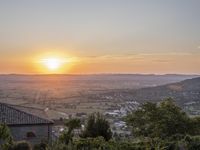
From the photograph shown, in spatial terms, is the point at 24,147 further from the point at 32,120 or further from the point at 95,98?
the point at 95,98

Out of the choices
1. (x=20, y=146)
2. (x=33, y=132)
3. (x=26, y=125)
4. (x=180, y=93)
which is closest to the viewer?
(x=20, y=146)

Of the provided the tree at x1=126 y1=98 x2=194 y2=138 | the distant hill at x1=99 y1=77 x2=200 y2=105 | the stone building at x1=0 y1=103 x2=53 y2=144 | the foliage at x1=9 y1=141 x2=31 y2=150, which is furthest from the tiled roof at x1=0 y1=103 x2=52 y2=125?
the distant hill at x1=99 y1=77 x2=200 y2=105

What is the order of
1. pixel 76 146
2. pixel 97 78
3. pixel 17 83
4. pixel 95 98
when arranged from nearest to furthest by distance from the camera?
pixel 76 146, pixel 95 98, pixel 17 83, pixel 97 78

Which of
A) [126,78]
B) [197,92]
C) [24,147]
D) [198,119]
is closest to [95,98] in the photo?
[197,92]

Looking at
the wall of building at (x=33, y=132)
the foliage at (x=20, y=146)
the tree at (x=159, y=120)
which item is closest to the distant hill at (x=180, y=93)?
the wall of building at (x=33, y=132)

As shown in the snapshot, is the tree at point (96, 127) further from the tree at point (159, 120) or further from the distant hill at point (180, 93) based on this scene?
the distant hill at point (180, 93)

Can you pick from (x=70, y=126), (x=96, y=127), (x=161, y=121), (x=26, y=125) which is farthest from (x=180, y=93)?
(x=70, y=126)

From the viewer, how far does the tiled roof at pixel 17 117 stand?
2659cm

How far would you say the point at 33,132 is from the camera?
26.9 m

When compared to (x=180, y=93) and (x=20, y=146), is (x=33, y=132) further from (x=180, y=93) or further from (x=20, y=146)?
(x=180, y=93)

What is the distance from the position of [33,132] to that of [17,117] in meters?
1.68

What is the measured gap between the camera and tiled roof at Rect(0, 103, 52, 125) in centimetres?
2659

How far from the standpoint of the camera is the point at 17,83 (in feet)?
580

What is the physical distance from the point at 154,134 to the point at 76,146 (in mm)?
7732
